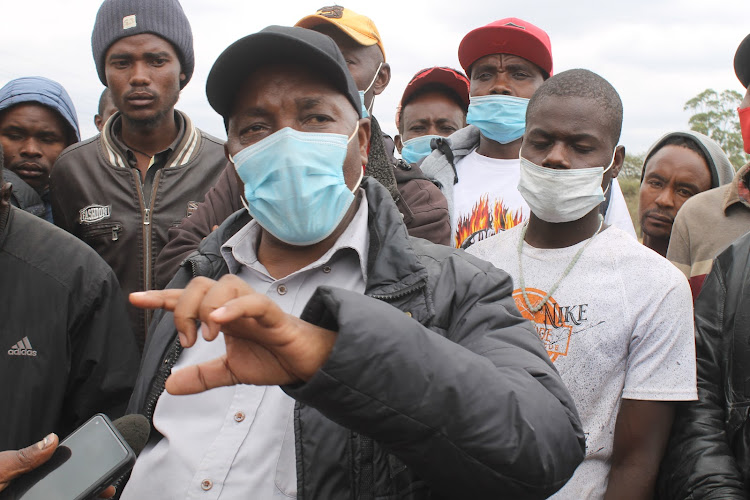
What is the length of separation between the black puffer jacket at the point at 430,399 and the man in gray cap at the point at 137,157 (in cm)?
213

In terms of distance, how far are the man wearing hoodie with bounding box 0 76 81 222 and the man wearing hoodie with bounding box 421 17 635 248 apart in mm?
2275

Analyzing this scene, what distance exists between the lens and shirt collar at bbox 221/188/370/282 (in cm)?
207

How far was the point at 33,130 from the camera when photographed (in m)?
4.22

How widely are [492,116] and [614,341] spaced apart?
189cm

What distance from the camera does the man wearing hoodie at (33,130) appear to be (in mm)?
4180

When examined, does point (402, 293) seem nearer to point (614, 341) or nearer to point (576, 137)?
point (614, 341)

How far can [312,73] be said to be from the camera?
2.21 metres

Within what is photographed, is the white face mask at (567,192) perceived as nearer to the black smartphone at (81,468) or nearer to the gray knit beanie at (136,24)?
the black smartphone at (81,468)

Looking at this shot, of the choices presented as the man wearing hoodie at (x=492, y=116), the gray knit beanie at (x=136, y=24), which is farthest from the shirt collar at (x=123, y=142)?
the man wearing hoodie at (x=492, y=116)

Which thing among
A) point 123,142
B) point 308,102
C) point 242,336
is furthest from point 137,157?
point 242,336

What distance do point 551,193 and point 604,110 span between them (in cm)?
40

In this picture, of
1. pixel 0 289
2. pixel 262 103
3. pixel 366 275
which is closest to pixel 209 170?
pixel 0 289

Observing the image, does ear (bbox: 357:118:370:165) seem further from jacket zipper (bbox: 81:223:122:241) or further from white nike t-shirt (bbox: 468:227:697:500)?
jacket zipper (bbox: 81:223:122:241)

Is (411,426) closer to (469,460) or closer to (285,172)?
(469,460)
